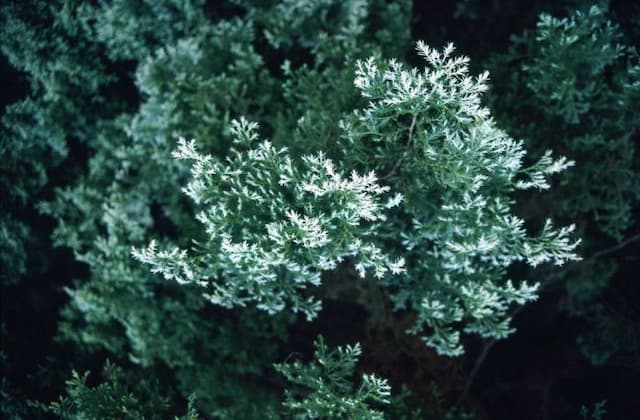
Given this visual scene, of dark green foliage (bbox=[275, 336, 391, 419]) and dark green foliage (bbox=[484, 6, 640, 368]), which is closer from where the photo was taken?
dark green foliage (bbox=[275, 336, 391, 419])

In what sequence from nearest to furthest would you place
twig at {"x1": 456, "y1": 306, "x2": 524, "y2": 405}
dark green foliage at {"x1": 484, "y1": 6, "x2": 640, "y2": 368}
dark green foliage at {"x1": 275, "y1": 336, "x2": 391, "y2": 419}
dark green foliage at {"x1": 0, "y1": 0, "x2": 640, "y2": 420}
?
dark green foliage at {"x1": 275, "y1": 336, "x2": 391, "y2": 419}, dark green foliage at {"x1": 0, "y1": 0, "x2": 640, "y2": 420}, dark green foliage at {"x1": 484, "y1": 6, "x2": 640, "y2": 368}, twig at {"x1": 456, "y1": 306, "x2": 524, "y2": 405}

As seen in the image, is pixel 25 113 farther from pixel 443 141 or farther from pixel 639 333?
pixel 639 333

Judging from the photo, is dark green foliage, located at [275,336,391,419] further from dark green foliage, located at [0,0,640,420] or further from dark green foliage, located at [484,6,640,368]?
dark green foliage, located at [484,6,640,368]

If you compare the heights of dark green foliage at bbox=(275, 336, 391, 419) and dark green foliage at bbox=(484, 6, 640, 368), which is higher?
dark green foliage at bbox=(484, 6, 640, 368)

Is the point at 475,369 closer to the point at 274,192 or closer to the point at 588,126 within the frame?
the point at 588,126

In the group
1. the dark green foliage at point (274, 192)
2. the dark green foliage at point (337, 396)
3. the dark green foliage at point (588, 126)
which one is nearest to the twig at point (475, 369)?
the dark green foliage at point (274, 192)

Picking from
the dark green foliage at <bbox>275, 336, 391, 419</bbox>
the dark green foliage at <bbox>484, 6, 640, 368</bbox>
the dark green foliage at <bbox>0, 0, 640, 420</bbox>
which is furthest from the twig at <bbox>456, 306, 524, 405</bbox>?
the dark green foliage at <bbox>275, 336, 391, 419</bbox>

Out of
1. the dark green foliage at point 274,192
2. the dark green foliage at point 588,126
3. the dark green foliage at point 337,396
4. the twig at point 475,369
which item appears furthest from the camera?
the twig at point 475,369

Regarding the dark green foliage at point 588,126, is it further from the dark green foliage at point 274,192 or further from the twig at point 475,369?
the twig at point 475,369

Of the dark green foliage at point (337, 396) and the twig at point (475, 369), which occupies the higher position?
the twig at point (475, 369)

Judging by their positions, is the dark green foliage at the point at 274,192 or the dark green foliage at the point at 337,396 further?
the dark green foliage at the point at 274,192

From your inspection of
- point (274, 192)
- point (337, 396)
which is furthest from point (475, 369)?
point (274, 192)

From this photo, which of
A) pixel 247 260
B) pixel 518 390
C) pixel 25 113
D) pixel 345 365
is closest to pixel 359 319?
pixel 345 365
